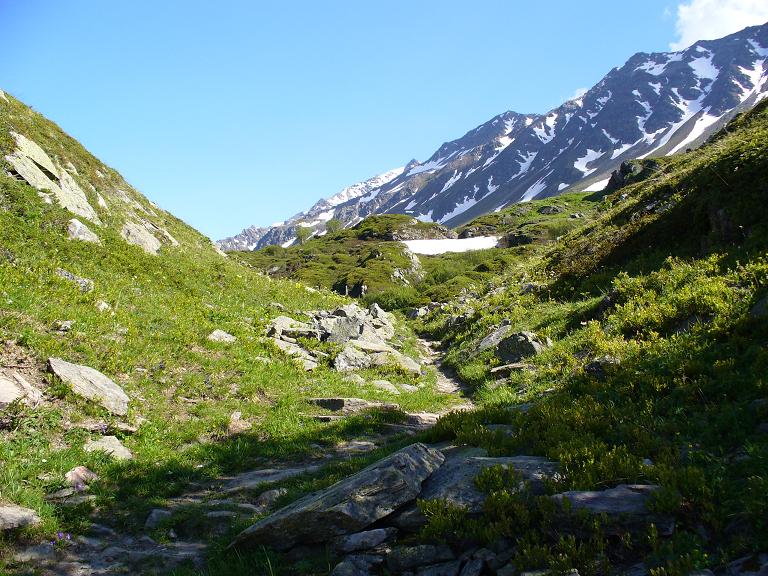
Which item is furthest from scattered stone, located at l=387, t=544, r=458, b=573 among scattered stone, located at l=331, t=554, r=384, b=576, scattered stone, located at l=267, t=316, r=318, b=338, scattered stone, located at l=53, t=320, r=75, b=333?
scattered stone, located at l=267, t=316, r=318, b=338

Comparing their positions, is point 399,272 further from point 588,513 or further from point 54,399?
point 588,513

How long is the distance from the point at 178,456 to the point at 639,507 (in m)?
9.12

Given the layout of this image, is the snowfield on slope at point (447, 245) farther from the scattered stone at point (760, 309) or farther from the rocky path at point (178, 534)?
the rocky path at point (178, 534)

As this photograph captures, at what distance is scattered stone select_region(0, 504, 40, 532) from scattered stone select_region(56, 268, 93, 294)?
9.66m

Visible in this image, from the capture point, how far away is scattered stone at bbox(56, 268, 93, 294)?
15.2 meters

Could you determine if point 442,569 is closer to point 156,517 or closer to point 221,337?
point 156,517

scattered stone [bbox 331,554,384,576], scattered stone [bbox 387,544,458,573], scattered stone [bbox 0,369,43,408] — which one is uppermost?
scattered stone [bbox 0,369,43,408]

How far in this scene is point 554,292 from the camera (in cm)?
2338

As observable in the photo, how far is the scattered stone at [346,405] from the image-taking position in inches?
563

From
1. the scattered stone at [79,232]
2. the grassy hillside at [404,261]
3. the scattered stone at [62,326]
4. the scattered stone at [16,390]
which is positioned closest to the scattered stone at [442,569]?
the scattered stone at [16,390]

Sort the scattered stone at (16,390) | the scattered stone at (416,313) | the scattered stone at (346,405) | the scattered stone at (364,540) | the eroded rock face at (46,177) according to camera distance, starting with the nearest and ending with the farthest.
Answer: the scattered stone at (364,540)
the scattered stone at (16,390)
the scattered stone at (346,405)
the eroded rock face at (46,177)
the scattered stone at (416,313)

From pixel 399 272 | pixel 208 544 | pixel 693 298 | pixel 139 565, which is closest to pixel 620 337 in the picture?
pixel 693 298

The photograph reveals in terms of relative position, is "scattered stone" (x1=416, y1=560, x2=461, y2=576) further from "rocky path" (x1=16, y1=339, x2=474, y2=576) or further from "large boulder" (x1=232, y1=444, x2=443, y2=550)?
"rocky path" (x1=16, y1=339, x2=474, y2=576)

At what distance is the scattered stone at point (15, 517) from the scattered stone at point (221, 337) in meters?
9.16
